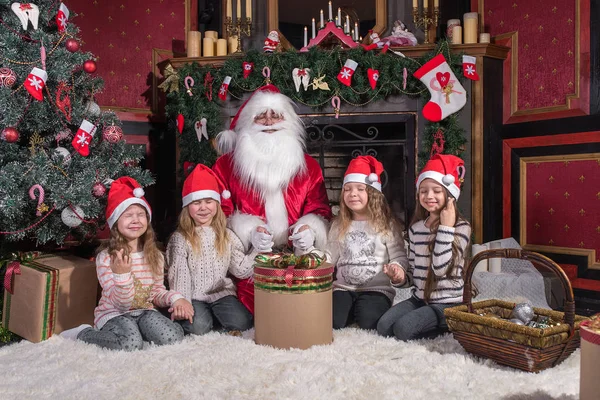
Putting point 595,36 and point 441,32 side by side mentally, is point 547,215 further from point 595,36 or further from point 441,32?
point 441,32

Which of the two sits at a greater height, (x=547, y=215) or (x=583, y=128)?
(x=583, y=128)

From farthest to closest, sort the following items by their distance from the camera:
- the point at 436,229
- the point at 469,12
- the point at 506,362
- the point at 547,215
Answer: the point at 469,12 → the point at 547,215 → the point at 436,229 → the point at 506,362

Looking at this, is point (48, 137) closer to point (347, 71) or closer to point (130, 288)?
point (130, 288)

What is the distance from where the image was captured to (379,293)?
9.78 feet

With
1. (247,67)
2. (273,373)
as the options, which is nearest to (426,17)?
(247,67)

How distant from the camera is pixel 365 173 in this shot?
3.05 m

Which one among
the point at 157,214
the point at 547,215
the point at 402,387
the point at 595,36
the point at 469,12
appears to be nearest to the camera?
the point at 402,387

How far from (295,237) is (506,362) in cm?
126

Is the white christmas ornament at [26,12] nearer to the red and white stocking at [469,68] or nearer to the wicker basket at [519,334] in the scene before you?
the wicker basket at [519,334]

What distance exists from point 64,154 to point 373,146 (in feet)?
8.15

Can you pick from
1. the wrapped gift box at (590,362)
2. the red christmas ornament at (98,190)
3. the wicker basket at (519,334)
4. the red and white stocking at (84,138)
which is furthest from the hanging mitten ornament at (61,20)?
the wrapped gift box at (590,362)

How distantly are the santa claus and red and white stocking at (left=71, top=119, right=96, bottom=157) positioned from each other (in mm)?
787

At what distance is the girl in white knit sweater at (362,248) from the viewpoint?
2.94 m

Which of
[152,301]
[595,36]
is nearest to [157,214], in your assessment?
[152,301]
